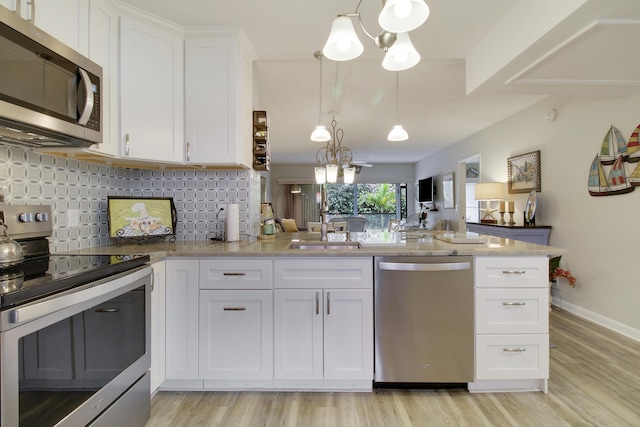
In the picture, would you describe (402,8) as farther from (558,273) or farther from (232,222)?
(558,273)

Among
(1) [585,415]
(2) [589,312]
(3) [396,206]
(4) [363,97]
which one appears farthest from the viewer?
(3) [396,206]

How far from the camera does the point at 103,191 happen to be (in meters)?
2.16

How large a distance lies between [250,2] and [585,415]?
3.01m

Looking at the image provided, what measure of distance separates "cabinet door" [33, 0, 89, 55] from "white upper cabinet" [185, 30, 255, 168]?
605 millimetres

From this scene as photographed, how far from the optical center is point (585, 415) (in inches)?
66.2

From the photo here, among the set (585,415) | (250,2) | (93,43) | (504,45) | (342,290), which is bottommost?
(585,415)

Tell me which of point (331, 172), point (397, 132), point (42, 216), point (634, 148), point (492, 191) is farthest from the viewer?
point (492, 191)

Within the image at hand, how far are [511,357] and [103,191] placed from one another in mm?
2828

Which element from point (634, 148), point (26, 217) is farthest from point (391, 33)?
point (634, 148)

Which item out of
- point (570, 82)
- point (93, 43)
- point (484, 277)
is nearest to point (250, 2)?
point (93, 43)

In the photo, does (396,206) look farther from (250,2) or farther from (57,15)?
(57,15)

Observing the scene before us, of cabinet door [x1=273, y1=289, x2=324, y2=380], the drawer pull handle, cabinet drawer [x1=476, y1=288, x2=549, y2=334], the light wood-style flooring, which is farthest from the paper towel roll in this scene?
the drawer pull handle

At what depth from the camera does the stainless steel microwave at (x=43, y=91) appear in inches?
44.1

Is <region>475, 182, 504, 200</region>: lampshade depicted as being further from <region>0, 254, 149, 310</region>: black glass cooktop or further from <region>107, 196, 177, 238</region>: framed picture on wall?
<region>0, 254, 149, 310</region>: black glass cooktop
